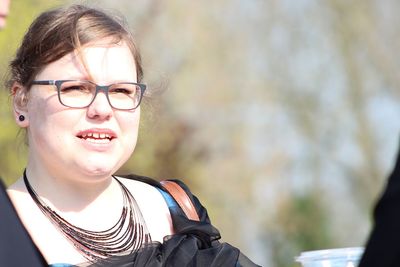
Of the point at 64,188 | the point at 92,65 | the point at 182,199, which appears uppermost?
the point at 92,65

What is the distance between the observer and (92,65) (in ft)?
7.48

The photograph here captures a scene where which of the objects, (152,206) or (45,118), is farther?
(152,206)

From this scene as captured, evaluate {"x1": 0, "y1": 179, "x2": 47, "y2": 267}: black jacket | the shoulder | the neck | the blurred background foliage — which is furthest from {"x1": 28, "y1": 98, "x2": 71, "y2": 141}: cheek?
the blurred background foliage

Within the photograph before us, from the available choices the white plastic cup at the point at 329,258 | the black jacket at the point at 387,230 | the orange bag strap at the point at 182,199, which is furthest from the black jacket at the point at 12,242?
the white plastic cup at the point at 329,258

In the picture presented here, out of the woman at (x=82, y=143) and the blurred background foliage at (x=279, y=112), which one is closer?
the woman at (x=82, y=143)

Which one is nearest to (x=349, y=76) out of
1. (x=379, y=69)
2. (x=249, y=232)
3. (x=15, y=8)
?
(x=379, y=69)

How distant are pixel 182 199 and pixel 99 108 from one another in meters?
0.46

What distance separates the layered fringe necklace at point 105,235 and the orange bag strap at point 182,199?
168mm

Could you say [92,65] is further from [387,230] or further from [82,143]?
[387,230]

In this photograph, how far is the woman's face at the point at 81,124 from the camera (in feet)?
7.35

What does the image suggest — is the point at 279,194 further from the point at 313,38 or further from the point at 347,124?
the point at 313,38

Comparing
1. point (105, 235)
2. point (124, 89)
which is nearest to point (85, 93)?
point (124, 89)

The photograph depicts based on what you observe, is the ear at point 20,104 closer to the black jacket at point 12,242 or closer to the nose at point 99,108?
the nose at point 99,108

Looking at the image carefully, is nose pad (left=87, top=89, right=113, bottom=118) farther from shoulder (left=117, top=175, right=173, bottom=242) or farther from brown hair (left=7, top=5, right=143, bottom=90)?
shoulder (left=117, top=175, right=173, bottom=242)
